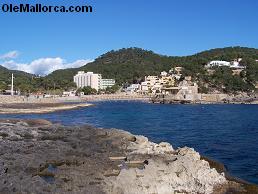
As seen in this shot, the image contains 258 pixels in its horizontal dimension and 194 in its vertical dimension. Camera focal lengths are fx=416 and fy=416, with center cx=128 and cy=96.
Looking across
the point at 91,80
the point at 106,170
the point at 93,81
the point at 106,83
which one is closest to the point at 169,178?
the point at 106,170

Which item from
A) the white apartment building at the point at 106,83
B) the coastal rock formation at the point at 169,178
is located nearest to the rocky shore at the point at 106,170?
the coastal rock formation at the point at 169,178

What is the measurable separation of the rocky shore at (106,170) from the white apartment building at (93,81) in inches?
6261

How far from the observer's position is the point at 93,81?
612 feet

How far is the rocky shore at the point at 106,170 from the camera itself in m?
Result: 16.2

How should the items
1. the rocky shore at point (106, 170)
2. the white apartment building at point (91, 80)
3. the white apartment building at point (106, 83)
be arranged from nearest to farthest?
the rocky shore at point (106, 170) < the white apartment building at point (91, 80) < the white apartment building at point (106, 83)

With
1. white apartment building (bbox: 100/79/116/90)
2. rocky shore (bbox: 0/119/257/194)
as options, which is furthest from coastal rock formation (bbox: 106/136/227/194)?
white apartment building (bbox: 100/79/116/90)

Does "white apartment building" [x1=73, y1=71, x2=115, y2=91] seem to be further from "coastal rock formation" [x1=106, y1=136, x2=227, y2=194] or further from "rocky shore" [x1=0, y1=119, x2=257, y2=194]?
"coastal rock formation" [x1=106, y1=136, x2=227, y2=194]

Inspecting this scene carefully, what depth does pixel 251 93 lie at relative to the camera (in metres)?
147

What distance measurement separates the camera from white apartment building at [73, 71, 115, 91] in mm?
186625

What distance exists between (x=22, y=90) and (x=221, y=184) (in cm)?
12974

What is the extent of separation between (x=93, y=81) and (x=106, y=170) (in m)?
168

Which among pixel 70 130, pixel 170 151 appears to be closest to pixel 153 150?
pixel 170 151

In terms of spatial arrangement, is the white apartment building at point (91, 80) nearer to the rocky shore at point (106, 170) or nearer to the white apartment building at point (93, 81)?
the white apartment building at point (93, 81)

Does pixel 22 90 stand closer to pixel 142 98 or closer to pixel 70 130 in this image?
pixel 142 98
